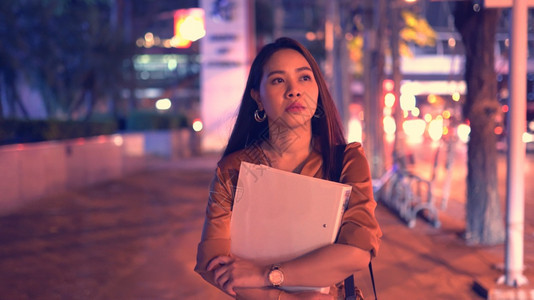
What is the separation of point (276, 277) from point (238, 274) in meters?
0.13

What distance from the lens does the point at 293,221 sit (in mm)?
1852

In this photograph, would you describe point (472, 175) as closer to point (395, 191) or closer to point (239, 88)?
point (395, 191)

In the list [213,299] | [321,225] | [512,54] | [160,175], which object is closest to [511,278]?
[512,54]

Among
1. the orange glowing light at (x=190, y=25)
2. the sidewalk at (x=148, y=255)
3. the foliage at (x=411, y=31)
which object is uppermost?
the orange glowing light at (x=190, y=25)

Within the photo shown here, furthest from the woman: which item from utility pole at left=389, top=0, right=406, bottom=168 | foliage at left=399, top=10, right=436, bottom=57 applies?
foliage at left=399, top=10, right=436, bottom=57

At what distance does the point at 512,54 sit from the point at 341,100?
432 inches

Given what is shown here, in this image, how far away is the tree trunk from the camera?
730 cm

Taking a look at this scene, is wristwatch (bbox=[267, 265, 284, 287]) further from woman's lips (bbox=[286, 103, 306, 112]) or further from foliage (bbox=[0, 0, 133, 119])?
foliage (bbox=[0, 0, 133, 119])

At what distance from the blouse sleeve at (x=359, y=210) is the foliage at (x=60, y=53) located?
1545 centimetres

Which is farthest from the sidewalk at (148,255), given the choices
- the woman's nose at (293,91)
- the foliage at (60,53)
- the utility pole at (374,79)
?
the foliage at (60,53)

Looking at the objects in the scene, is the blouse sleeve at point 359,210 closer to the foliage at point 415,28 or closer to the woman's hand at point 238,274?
the woman's hand at point 238,274

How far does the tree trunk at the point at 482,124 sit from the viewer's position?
24.0 ft

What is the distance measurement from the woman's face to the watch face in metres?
0.52

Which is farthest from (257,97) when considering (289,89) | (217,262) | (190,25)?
(190,25)
